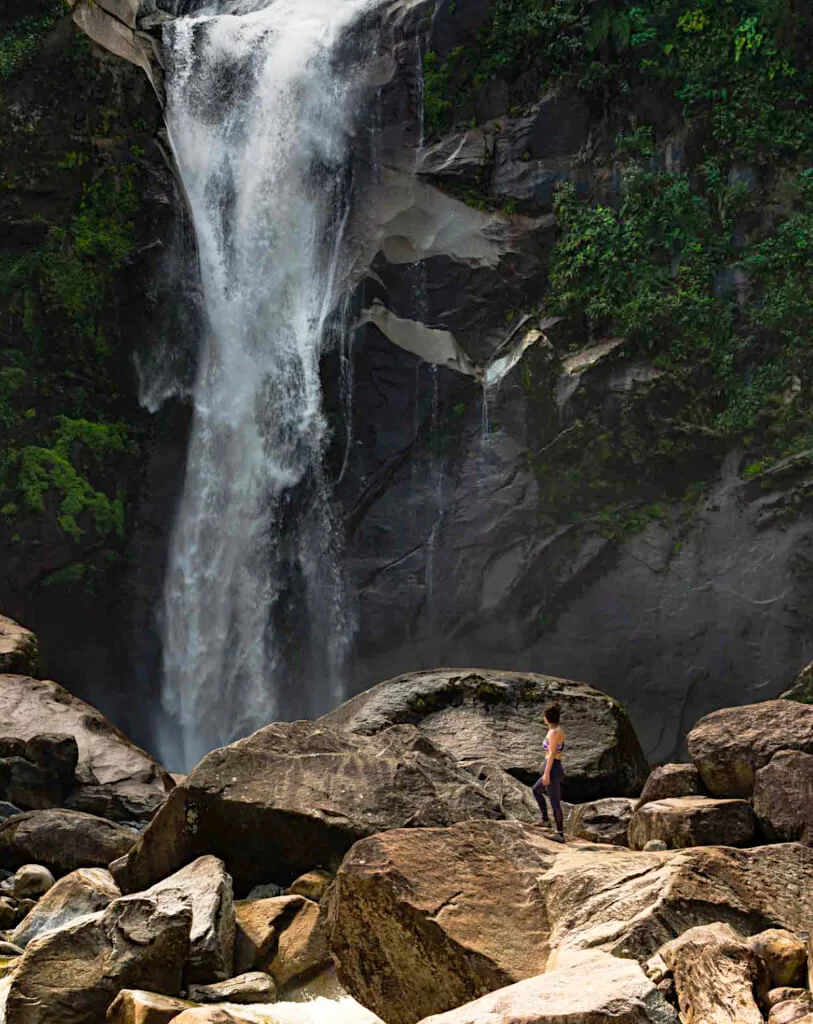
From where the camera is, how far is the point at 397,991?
16.2 feet

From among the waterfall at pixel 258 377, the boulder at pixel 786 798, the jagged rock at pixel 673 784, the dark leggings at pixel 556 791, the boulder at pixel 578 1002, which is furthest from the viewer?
the waterfall at pixel 258 377

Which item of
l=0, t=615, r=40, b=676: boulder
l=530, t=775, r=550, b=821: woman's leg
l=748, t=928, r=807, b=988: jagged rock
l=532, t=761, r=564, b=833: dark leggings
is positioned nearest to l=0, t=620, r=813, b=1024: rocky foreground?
l=748, t=928, r=807, b=988: jagged rock

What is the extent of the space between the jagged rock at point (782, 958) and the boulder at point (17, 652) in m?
9.95

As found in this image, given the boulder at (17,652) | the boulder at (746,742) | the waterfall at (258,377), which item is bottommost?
the boulder at (746,742)

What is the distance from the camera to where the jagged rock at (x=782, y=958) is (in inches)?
172

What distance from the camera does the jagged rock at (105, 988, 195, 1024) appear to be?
184 inches

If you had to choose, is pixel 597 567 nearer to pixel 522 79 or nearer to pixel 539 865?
pixel 522 79

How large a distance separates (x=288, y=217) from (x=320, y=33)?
3.56m

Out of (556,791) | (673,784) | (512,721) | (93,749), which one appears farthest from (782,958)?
(93,749)

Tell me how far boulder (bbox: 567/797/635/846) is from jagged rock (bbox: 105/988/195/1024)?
12.7 ft

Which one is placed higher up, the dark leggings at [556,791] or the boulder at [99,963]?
the dark leggings at [556,791]

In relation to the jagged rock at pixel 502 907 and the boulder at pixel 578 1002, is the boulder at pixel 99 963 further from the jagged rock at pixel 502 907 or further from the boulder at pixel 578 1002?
the boulder at pixel 578 1002

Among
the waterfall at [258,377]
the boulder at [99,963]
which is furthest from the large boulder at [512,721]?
the waterfall at [258,377]

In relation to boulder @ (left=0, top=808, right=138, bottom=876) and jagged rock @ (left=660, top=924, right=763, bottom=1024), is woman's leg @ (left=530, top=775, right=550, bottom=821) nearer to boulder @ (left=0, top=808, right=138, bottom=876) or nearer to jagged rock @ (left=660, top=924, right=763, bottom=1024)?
boulder @ (left=0, top=808, right=138, bottom=876)
